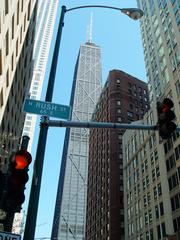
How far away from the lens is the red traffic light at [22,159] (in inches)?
263

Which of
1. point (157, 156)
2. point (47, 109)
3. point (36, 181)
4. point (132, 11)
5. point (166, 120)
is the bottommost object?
point (36, 181)

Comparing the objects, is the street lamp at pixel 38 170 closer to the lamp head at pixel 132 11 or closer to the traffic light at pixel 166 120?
the lamp head at pixel 132 11

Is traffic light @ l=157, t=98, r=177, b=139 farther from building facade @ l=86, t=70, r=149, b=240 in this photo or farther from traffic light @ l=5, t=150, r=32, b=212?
building facade @ l=86, t=70, r=149, b=240

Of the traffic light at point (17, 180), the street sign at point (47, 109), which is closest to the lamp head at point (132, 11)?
the street sign at point (47, 109)

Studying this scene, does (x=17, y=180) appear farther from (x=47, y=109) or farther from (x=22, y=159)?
(x=47, y=109)

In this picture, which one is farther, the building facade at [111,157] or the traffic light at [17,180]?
the building facade at [111,157]

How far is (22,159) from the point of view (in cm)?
675

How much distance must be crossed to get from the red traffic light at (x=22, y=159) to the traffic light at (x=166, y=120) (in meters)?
3.43

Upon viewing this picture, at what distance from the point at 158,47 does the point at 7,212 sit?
73.3 meters

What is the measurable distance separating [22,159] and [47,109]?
8.10 feet

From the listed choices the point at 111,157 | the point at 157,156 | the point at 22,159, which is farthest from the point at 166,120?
the point at 111,157

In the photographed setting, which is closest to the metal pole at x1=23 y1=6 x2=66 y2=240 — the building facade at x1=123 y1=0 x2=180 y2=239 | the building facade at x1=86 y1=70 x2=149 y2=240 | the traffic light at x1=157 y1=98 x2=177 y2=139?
the traffic light at x1=157 y1=98 x2=177 y2=139

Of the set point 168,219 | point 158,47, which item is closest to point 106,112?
point 158,47

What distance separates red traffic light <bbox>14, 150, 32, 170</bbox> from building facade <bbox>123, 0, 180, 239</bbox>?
46329 millimetres
